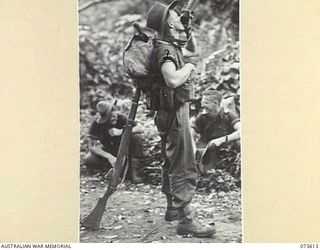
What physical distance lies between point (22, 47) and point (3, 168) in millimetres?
248

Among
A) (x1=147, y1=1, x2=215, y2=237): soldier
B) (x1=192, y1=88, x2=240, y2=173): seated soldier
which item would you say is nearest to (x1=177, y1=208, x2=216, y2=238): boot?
(x1=147, y1=1, x2=215, y2=237): soldier

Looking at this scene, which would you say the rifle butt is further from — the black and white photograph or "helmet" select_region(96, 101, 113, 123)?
"helmet" select_region(96, 101, 113, 123)

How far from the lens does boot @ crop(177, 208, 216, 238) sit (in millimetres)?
988

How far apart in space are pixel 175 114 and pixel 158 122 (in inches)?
1.5

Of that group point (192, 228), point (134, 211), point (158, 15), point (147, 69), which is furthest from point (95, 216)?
point (158, 15)

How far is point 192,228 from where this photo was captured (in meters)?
0.99

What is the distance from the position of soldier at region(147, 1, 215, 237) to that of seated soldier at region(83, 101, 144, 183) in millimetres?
54

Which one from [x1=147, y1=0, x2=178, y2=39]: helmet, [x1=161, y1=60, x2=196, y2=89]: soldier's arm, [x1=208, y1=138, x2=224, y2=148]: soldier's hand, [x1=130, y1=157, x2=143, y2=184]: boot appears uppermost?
[x1=147, y1=0, x2=178, y2=39]: helmet

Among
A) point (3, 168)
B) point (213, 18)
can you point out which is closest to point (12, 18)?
point (3, 168)

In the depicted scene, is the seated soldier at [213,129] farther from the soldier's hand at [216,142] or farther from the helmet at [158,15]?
the helmet at [158,15]

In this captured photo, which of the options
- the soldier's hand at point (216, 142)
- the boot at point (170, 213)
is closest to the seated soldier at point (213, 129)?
the soldier's hand at point (216, 142)

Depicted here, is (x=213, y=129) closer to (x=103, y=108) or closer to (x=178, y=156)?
(x=178, y=156)

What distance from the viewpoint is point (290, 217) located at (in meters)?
0.97

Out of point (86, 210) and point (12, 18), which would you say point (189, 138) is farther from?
point (12, 18)
